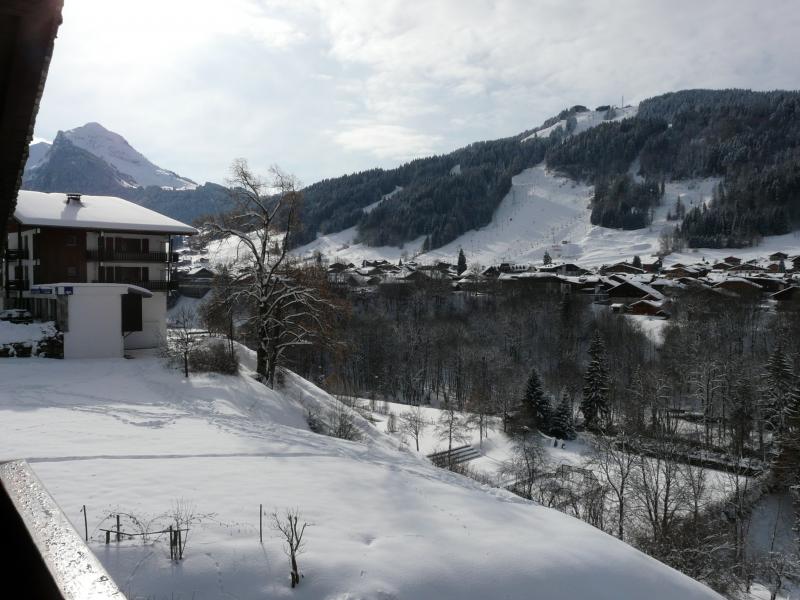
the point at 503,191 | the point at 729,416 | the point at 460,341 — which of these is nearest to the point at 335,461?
the point at 729,416

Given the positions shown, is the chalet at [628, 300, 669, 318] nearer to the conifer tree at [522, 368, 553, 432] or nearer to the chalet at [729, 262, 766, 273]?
the conifer tree at [522, 368, 553, 432]

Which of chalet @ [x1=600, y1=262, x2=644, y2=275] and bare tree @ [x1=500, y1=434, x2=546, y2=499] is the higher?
chalet @ [x1=600, y1=262, x2=644, y2=275]

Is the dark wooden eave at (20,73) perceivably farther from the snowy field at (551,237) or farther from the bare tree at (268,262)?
the snowy field at (551,237)

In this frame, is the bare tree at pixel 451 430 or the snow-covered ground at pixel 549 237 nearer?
the bare tree at pixel 451 430

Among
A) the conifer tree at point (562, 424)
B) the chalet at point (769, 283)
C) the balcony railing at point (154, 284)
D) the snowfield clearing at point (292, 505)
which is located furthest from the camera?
the chalet at point (769, 283)

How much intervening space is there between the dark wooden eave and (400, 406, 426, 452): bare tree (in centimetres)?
3204

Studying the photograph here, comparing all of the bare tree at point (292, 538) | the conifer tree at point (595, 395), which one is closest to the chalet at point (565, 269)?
the conifer tree at point (595, 395)

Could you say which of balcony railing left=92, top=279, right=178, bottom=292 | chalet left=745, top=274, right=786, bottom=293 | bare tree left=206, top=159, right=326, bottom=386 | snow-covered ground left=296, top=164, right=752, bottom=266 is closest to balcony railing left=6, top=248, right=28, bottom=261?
balcony railing left=92, top=279, right=178, bottom=292

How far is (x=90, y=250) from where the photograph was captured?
26438 mm

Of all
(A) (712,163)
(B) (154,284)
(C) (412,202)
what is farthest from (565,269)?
(A) (712,163)

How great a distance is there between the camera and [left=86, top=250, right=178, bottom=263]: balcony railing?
26.5 m

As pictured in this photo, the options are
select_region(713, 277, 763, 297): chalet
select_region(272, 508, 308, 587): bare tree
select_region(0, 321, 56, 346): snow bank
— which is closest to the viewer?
select_region(272, 508, 308, 587): bare tree

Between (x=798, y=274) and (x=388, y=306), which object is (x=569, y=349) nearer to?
(x=388, y=306)

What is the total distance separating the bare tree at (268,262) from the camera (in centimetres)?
2161
